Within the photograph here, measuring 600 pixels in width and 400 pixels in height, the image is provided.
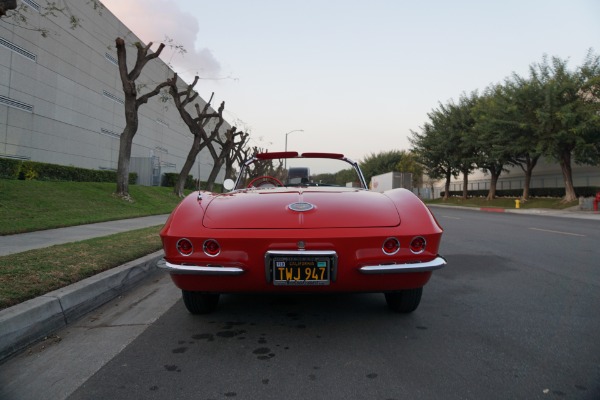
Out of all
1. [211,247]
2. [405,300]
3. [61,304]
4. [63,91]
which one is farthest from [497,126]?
[61,304]

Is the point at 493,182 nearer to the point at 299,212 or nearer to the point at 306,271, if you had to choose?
the point at 299,212

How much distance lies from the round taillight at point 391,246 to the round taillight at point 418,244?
0.11m

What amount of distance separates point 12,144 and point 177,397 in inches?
802

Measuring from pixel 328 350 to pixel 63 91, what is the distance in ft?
78.8

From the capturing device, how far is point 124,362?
8.54ft

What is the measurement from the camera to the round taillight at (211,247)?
290 cm

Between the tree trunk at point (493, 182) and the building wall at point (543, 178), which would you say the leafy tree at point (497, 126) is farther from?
the building wall at point (543, 178)

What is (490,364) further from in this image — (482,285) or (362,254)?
(482,285)

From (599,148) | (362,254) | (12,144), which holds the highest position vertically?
(599,148)

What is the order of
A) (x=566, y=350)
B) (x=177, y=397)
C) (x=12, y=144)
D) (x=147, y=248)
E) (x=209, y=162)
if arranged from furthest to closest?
(x=209, y=162) → (x=12, y=144) → (x=147, y=248) → (x=566, y=350) → (x=177, y=397)

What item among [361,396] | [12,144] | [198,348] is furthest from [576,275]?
[12,144]

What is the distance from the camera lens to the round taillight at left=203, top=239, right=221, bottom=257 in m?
2.90

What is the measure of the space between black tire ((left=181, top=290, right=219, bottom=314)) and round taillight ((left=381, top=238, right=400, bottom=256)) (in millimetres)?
1544

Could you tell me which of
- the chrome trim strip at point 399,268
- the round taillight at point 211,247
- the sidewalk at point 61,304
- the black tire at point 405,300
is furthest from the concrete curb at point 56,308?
the black tire at point 405,300
